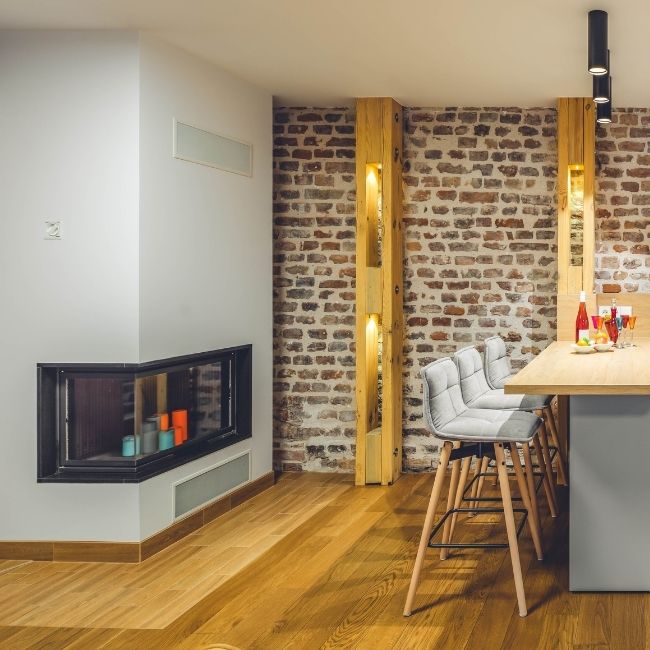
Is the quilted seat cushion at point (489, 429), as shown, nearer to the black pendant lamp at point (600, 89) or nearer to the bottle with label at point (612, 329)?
the black pendant lamp at point (600, 89)

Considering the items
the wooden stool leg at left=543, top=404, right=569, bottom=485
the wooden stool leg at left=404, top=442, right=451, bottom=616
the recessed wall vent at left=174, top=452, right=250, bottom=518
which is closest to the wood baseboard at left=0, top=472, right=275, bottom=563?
the recessed wall vent at left=174, top=452, right=250, bottom=518

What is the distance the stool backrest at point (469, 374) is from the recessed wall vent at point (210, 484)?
1.61m

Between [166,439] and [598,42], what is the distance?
2.95m

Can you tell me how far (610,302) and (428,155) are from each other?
168 cm

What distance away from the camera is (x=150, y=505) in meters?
4.55

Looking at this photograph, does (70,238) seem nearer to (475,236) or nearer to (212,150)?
(212,150)

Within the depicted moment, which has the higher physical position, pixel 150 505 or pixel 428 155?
pixel 428 155

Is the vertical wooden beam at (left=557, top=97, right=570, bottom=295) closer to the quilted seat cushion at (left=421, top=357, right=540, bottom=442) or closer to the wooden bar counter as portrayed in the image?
the quilted seat cushion at (left=421, top=357, right=540, bottom=442)

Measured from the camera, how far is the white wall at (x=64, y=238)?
4.45 meters

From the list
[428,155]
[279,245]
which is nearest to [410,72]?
[428,155]

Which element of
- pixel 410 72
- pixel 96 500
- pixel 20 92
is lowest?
pixel 96 500

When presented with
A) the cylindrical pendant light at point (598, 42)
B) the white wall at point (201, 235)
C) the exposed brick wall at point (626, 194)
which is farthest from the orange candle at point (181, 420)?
the exposed brick wall at point (626, 194)

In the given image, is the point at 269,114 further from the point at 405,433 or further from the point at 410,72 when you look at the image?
the point at 405,433

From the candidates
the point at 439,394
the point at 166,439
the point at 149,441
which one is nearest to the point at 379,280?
the point at 166,439
